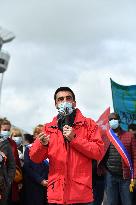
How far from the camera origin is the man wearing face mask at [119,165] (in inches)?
278

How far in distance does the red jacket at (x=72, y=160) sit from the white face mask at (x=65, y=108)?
0.47 feet

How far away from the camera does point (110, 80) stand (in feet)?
33.8

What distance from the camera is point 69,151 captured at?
4.21m

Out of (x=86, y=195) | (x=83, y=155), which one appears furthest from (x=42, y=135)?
(x=86, y=195)

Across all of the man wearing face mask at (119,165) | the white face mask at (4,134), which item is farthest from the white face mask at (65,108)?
the man wearing face mask at (119,165)

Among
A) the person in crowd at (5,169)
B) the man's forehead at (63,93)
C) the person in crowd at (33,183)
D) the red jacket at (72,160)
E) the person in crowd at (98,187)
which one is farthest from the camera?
the person in crowd at (98,187)

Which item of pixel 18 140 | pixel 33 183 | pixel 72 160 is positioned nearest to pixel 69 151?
pixel 72 160

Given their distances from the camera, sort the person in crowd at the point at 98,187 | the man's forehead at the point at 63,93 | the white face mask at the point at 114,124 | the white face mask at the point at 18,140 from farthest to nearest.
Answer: the person in crowd at the point at 98,187, the white face mask at the point at 18,140, the white face mask at the point at 114,124, the man's forehead at the point at 63,93

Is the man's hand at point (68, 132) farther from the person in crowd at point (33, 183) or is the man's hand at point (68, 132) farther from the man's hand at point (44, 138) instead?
the person in crowd at point (33, 183)

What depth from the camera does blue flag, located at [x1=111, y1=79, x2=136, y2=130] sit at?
29.5ft

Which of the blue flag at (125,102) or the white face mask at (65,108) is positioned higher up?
the blue flag at (125,102)

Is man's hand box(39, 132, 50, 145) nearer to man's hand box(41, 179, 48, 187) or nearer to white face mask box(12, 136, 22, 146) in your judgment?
man's hand box(41, 179, 48, 187)

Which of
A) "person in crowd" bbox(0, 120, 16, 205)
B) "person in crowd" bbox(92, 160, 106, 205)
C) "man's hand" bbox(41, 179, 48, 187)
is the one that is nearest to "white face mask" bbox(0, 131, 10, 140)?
"person in crowd" bbox(0, 120, 16, 205)

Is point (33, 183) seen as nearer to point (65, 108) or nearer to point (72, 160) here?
point (72, 160)
